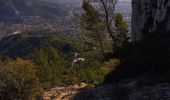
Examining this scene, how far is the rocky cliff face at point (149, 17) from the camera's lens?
144 ft

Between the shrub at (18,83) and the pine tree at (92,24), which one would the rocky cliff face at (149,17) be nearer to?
the pine tree at (92,24)

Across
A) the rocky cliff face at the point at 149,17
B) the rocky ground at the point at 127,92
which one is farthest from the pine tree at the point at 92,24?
the rocky ground at the point at 127,92

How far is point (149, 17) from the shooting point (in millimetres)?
52031

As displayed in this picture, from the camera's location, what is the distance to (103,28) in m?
61.9

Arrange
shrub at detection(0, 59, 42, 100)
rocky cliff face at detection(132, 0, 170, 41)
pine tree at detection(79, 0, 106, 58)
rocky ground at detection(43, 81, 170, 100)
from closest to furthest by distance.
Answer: rocky ground at detection(43, 81, 170, 100), shrub at detection(0, 59, 42, 100), rocky cliff face at detection(132, 0, 170, 41), pine tree at detection(79, 0, 106, 58)

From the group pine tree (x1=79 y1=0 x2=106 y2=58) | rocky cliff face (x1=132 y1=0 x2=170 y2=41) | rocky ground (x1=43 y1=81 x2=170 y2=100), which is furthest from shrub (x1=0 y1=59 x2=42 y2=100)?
pine tree (x1=79 y1=0 x2=106 y2=58)

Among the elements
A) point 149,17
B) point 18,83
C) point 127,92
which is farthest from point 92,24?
point 127,92

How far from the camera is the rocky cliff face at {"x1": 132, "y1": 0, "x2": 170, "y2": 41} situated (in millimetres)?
43772

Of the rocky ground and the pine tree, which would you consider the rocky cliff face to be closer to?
the pine tree

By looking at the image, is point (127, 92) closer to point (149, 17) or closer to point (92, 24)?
point (149, 17)

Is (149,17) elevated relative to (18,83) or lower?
elevated

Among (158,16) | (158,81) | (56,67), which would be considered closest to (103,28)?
(56,67)

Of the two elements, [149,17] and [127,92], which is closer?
[127,92]

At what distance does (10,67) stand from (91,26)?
2908 centimetres
